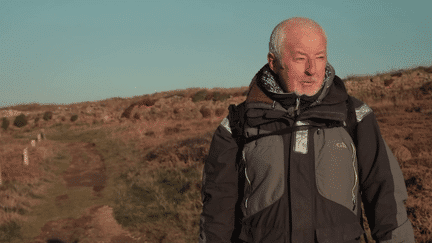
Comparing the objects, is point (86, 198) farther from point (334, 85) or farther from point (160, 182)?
point (334, 85)

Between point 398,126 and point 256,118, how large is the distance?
1210 centimetres

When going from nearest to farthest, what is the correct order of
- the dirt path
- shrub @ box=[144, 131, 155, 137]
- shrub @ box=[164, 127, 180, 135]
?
the dirt path
shrub @ box=[144, 131, 155, 137]
shrub @ box=[164, 127, 180, 135]

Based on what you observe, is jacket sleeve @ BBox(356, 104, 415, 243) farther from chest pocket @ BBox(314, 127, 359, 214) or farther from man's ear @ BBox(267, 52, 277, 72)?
man's ear @ BBox(267, 52, 277, 72)

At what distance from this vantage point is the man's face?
1.83 m

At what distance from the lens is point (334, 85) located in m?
1.91

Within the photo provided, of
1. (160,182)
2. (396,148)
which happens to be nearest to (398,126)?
(396,148)

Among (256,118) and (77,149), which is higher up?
(256,118)

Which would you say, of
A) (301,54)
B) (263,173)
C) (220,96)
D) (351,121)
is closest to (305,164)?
(263,173)

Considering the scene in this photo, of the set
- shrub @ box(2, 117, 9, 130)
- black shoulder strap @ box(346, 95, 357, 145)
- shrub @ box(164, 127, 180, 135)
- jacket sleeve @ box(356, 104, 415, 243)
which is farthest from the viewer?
shrub @ box(2, 117, 9, 130)

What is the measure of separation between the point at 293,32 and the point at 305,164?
2.42ft

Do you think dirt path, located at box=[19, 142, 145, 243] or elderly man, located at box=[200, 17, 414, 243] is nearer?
elderly man, located at box=[200, 17, 414, 243]

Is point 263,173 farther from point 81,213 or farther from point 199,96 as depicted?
point 199,96

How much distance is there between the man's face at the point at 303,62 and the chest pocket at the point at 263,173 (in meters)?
0.33

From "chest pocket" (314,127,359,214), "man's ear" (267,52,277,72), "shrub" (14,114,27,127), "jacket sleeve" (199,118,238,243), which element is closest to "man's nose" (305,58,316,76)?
"man's ear" (267,52,277,72)
